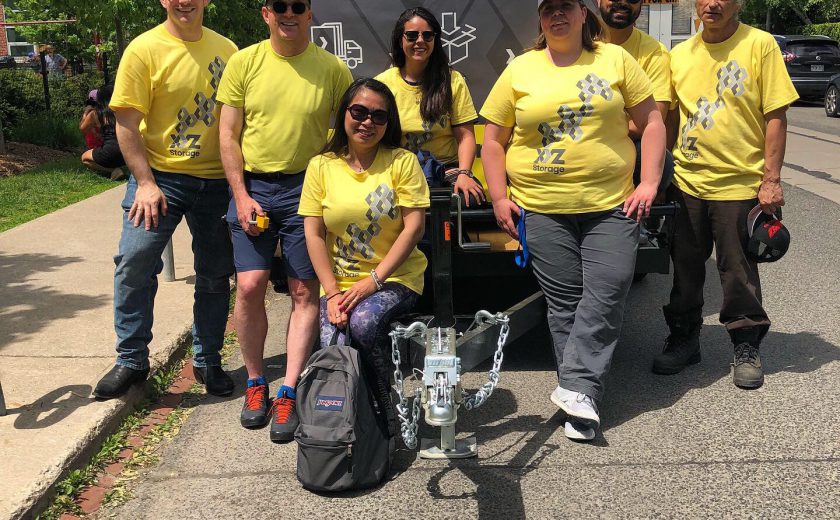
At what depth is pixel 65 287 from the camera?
264 inches

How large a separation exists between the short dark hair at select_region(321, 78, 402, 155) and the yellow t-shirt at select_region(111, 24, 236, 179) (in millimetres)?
669

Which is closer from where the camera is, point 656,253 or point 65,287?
point 656,253

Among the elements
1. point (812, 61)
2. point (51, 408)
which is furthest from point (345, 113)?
point (812, 61)

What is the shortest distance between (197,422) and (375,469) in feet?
3.91

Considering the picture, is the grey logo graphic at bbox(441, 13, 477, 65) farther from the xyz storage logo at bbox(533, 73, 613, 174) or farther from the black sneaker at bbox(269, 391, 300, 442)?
the black sneaker at bbox(269, 391, 300, 442)

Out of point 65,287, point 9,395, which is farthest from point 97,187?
point 9,395

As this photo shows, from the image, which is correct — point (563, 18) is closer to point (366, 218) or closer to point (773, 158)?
point (366, 218)

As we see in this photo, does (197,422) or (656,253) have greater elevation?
(656,253)

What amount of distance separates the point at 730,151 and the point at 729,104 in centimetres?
23

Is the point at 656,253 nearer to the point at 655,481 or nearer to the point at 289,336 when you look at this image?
the point at 655,481

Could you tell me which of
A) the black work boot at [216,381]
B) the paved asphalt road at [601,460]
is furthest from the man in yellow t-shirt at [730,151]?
the black work boot at [216,381]

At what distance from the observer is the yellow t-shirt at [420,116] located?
4750 millimetres

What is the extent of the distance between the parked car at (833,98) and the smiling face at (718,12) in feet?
57.1

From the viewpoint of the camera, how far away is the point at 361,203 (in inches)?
157
